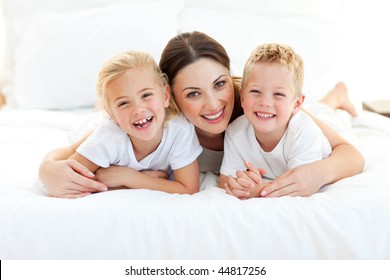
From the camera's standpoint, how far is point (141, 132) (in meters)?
1.36

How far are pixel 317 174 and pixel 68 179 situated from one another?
64 centimetres

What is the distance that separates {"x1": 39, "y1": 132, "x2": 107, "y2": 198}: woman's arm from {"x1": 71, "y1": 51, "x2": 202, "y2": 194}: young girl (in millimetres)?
46

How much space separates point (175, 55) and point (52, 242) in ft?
1.99

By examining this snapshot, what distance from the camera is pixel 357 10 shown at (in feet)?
8.87

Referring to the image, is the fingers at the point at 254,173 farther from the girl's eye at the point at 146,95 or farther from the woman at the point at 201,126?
the girl's eye at the point at 146,95

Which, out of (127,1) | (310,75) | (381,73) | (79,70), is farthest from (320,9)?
(79,70)

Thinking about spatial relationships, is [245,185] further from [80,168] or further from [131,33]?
[131,33]

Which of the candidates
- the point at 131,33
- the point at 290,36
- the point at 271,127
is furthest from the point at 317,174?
the point at 131,33

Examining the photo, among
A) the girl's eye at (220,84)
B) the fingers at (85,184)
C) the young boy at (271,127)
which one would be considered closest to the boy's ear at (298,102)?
the young boy at (271,127)

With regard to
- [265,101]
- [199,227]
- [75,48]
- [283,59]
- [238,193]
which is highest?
[75,48]

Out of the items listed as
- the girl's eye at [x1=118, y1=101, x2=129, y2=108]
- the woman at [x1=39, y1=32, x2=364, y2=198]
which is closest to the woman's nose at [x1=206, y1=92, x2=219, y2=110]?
the woman at [x1=39, y1=32, x2=364, y2=198]

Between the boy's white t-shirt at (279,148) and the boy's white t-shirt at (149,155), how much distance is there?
0.33ft

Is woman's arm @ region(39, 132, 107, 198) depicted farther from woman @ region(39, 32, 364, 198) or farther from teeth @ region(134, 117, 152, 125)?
teeth @ region(134, 117, 152, 125)

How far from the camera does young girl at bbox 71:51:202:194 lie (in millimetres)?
1347
